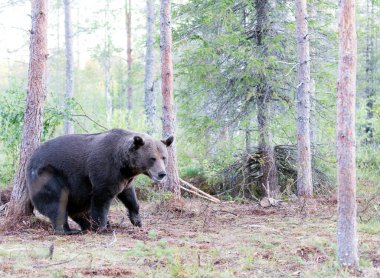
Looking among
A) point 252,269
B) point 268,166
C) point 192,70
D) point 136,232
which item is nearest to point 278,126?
point 268,166

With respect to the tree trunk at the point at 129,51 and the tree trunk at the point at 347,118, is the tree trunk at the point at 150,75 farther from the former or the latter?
the tree trunk at the point at 347,118

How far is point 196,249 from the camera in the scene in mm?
7801

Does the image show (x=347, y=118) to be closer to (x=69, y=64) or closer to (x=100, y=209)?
(x=100, y=209)

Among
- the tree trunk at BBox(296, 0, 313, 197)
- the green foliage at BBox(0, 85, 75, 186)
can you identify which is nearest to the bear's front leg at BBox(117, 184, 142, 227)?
the green foliage at BBox(0, 85, 75, 186)

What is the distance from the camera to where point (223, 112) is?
14.5 metres

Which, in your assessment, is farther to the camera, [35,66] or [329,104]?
[329,104]

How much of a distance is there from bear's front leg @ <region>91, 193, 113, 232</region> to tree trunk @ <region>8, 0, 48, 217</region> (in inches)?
55.5

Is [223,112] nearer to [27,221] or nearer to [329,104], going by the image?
[329,104]

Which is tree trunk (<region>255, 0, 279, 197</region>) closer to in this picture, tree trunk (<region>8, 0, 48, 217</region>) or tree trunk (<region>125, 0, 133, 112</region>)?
tree trunk (<region>8, 0, 48, 217</region>)

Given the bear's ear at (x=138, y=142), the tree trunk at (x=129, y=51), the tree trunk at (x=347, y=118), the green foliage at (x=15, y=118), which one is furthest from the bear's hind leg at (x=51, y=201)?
the tree trunk at (x=129, y=51)

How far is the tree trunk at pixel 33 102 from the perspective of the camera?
9914 millimetres

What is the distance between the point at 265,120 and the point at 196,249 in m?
6.79

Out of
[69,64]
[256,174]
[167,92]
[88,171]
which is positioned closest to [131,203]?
[88,171]

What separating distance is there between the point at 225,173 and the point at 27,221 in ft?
20.1
